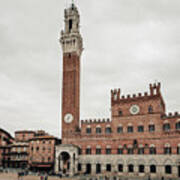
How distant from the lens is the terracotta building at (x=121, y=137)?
53844mm

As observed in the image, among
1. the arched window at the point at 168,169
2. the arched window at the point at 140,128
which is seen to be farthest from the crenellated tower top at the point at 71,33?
the arched window at the point at 168,169

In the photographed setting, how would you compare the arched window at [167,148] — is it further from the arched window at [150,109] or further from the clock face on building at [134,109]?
the clock face on building at [134,109]

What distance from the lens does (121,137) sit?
59.3 metres

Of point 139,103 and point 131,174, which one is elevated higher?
point 139,103

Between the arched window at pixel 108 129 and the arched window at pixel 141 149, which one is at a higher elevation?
the arched window at pixel 108 129

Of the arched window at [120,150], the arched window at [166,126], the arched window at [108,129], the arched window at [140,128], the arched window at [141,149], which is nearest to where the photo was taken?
the arched window at [166,126]

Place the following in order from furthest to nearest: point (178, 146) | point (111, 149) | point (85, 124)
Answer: point (85, 124)
point (111, 149)
point (178, 146)

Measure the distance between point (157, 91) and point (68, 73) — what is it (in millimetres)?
24644

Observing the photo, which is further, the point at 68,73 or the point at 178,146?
the point at 68,73

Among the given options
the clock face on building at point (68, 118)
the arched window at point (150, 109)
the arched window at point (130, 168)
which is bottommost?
the arched window at point (130, 168)

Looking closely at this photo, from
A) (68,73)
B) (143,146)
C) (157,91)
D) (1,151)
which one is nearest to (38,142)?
(1,151)

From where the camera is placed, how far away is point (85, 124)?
64.1 m

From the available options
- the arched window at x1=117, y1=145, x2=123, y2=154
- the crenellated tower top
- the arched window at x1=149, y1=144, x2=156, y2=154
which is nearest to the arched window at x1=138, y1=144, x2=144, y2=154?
the arched window at x1=149, y1=144, x2=156, y2=154

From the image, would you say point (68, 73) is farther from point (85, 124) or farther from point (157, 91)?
point (157, 91)
